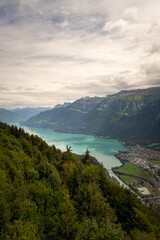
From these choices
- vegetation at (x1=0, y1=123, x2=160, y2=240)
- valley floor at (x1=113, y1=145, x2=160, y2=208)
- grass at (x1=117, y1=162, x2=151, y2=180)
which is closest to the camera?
vegetation at (x1=0, y1=123, x2=160, y2=240)

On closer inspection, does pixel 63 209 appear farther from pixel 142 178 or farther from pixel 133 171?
pixel 133 171

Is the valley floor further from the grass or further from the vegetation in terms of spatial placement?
the vegetation

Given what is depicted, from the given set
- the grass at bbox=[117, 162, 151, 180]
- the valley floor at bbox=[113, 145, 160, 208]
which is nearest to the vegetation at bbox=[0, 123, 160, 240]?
the valley floor at bbox=[113, 145, 160, 208]

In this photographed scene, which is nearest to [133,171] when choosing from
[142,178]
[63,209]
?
[142,178]

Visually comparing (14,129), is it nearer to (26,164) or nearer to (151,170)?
(26,164)

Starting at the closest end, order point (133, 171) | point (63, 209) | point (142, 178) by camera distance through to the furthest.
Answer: point (63, 209)
point (142, 178)
point (133, 171)

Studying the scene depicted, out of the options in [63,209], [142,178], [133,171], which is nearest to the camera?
[63,209]

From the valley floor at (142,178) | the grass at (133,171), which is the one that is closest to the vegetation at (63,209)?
the valley floor at (142,178)

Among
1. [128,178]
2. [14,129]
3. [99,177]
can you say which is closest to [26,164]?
[99,177]
